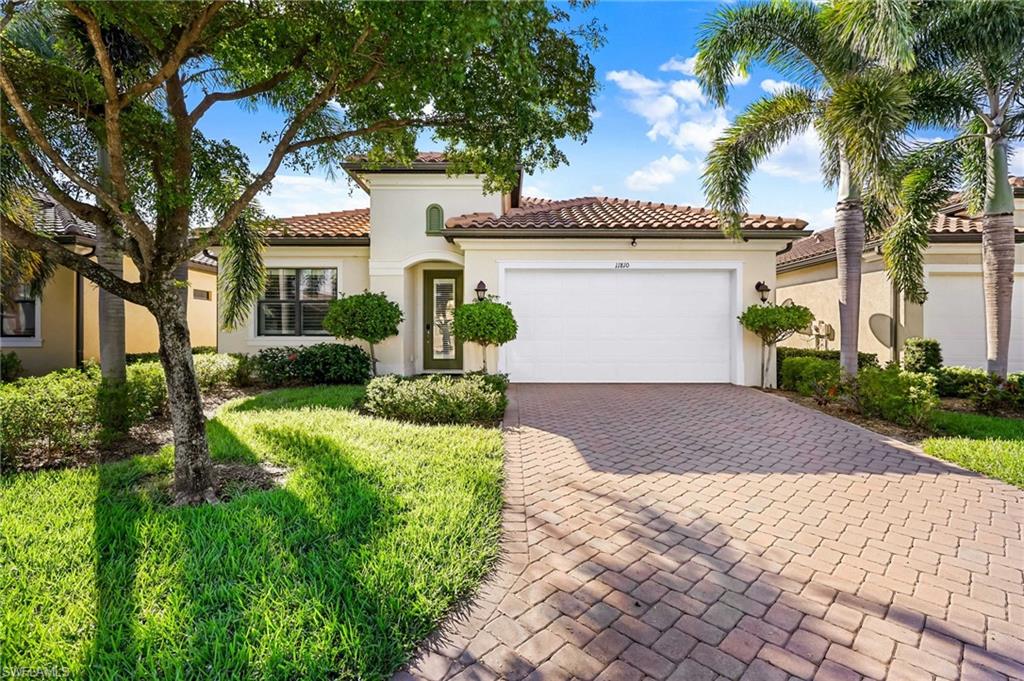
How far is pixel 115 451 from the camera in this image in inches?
233

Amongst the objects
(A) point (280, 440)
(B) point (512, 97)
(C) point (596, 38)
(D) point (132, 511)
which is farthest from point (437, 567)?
(C) point (596, 38)

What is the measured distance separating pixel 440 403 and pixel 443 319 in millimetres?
5876

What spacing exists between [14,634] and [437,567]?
2.33 meters

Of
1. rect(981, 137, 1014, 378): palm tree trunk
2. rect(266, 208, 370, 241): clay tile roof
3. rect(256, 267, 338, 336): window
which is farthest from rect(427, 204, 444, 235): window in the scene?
rect(981, 137, 1014, 378): palm tree trunk

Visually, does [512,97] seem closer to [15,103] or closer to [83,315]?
[15,103]

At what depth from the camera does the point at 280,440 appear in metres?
5.92

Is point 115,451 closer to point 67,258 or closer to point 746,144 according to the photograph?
point 67,258

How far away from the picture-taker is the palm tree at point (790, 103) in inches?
330

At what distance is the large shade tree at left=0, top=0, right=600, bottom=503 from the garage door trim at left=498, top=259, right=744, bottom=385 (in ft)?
14.4

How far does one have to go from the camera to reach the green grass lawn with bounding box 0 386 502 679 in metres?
2.31

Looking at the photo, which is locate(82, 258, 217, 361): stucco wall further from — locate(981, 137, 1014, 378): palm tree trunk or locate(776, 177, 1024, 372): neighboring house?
locate(776, 177, 1024, 372): neighboring house

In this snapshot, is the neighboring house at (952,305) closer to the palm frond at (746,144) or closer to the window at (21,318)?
the palm frond at (746,144)

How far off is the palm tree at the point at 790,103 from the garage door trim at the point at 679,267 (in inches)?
57.4

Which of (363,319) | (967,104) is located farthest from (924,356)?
(363,319)
